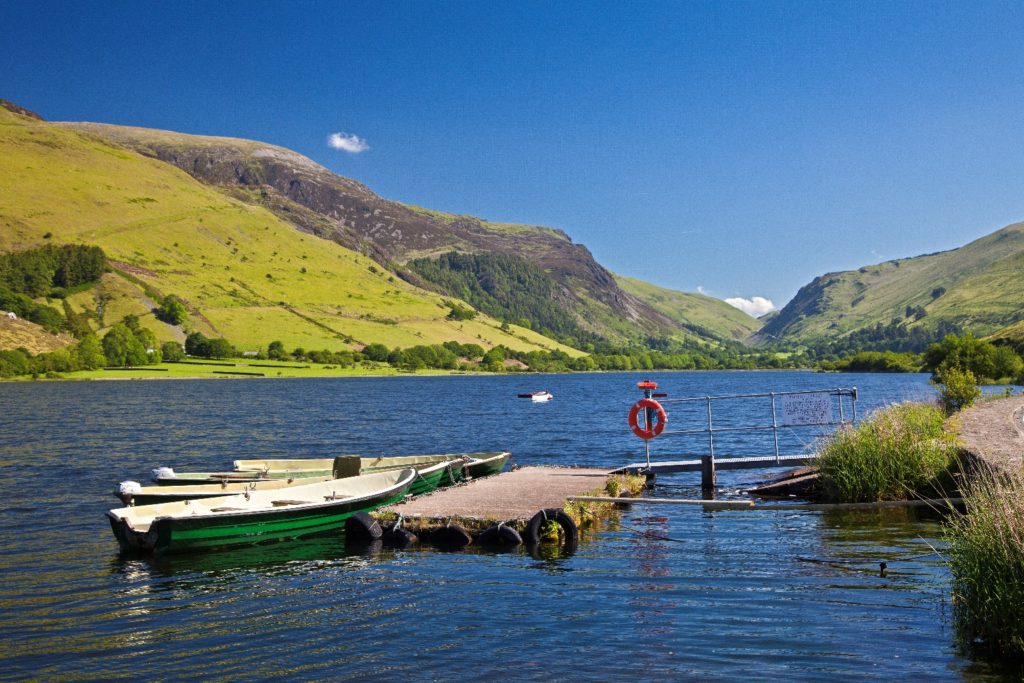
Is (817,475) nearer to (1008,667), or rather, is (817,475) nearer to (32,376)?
(1008,667)

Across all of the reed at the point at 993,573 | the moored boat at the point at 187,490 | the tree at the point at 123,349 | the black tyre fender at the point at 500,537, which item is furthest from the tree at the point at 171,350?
the reed at the point at 993,573

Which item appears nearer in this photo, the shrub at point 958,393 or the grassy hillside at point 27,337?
the shrub at point 958,393

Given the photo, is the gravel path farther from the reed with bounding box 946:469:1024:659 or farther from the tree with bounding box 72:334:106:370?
A: the tree with bounding box 72:334:106:370

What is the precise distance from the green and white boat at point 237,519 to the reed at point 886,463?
1483cm

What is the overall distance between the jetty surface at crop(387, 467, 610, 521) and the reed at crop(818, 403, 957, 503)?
8230mm

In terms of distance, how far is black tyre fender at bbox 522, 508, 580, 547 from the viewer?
72.5ft

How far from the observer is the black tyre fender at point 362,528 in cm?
2284

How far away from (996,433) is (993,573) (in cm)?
1930

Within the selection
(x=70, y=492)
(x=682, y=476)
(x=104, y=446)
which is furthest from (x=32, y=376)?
(x=682, y=476)

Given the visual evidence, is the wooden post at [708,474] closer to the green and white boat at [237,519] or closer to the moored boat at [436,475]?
the moored boat at [436,475]

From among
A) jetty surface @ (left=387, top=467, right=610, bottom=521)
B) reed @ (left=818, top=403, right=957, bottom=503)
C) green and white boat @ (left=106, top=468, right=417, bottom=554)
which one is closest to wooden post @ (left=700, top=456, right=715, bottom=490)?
jetty surface @ (left=387, top=467, right=610, bottom=521)

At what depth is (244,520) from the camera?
73.6 ft

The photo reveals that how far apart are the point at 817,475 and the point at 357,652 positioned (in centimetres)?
2071

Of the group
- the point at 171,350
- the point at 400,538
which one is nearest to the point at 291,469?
the point at 400,538
